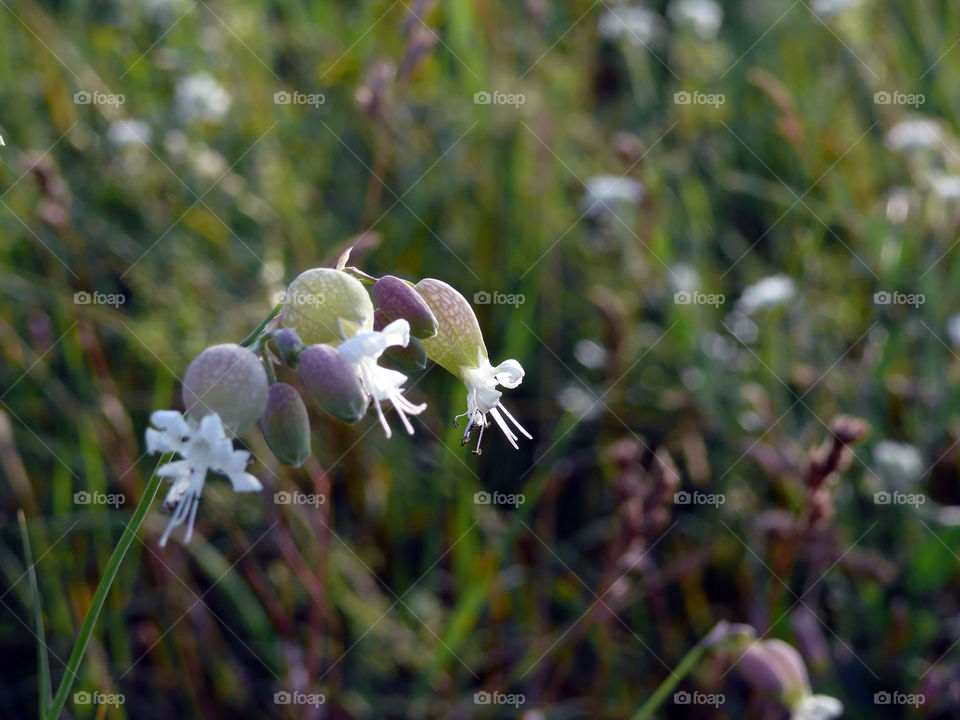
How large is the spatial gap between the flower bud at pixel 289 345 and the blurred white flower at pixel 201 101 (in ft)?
6.18

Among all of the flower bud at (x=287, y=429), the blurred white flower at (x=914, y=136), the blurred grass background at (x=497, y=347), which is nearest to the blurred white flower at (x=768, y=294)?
the blurred grass background at (x=497, y=347)

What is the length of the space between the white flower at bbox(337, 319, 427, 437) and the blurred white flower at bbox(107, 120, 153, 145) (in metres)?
1.75

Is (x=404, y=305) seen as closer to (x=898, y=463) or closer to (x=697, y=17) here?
(x=898, y=463)

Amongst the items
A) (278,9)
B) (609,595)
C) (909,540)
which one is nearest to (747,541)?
(909,540)

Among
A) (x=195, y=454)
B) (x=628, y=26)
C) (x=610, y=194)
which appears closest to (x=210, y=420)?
(x=195, y=454)

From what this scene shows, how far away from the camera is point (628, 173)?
106 inches

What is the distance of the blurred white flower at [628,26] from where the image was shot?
122 inches

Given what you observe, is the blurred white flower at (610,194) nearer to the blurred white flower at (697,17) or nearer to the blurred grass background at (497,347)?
the blurred grass background at (497,347)

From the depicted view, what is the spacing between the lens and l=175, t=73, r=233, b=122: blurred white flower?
2588 millimetres

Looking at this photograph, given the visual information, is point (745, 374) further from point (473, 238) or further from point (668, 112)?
point (668, 112)

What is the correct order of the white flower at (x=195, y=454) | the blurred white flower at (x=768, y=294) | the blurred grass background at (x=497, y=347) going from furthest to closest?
the blurred white flower at (x=768, y=294) < the blurred grass background at (x=497, y=347) < the white flower at (x=195, y=454)

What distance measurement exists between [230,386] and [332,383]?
0.11 meters

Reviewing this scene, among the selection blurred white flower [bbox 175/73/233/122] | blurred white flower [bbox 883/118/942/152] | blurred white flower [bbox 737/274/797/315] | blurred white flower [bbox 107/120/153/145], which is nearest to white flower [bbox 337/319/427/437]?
blurred white flower [bbox 737/274/797/315]

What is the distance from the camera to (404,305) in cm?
99
